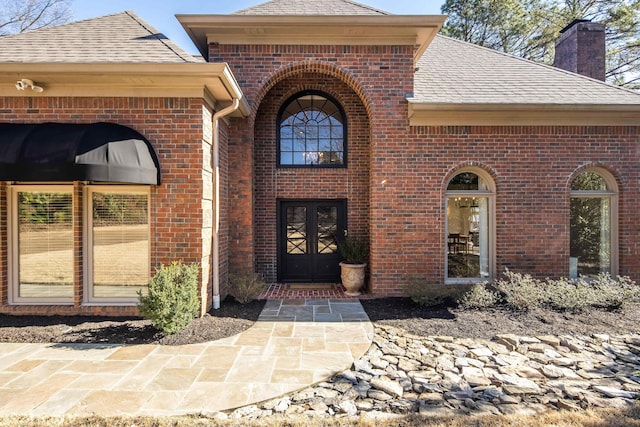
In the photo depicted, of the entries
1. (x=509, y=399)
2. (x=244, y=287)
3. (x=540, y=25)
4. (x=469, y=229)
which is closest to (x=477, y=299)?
(x=469, y=229)

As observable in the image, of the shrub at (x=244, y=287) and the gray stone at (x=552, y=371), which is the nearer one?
the gray stone at (x=552, y=371)

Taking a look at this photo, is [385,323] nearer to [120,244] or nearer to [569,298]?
[569,298]

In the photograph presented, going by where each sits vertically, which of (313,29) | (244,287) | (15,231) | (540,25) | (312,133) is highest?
(540,25)

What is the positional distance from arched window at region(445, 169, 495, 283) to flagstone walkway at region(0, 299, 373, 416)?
3210mm

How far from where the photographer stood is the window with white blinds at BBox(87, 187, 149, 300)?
5469 mm

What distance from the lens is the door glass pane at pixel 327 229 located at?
26.1 feet

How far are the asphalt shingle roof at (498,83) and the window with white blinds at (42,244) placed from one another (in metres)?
6.92

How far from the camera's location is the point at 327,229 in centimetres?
798

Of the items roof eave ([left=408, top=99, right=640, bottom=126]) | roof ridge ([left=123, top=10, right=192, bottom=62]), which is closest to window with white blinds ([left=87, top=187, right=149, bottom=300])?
roof ridge ([left=123, top=10, right=192, bottom=62])

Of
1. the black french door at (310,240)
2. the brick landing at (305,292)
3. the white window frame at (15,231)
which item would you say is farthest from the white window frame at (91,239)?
the black french door at (310,240)

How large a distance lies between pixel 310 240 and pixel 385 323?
3.20 m

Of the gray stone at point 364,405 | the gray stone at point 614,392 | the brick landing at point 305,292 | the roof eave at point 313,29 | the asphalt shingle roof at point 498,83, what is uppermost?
the roof eave at point 313,29

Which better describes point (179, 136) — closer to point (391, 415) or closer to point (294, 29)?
point (294, 29)

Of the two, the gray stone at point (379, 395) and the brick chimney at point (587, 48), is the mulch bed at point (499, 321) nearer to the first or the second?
the gray stone at point (379, 395)
